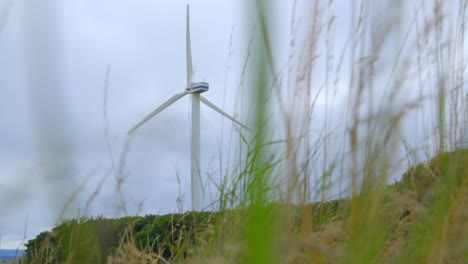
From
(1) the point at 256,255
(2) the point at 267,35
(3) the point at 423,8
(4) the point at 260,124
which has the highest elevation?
(3) the point at 423,8

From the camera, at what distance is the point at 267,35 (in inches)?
34.2

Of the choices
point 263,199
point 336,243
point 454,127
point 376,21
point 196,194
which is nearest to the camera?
point 263,199

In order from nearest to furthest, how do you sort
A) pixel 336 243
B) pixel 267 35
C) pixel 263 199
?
1. pixel 267 35
2. pixel 263 199
3. pixel 336 243

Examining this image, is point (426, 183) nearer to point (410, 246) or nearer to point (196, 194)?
point (410, 246)

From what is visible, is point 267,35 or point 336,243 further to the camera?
point 336,243

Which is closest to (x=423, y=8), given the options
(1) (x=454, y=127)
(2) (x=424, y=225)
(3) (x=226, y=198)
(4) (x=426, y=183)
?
(1) (x=454, y=127)

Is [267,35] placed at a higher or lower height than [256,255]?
higher

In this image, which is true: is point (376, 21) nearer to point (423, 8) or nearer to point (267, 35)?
point (267, 35)

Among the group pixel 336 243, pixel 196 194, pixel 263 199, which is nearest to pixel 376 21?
pixel 263 199

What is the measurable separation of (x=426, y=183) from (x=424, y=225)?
0.86 meters

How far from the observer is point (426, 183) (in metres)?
2.74

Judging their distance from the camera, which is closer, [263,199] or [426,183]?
[263,199]

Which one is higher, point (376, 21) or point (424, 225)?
point (376, 21)

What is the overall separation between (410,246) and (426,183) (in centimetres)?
93
